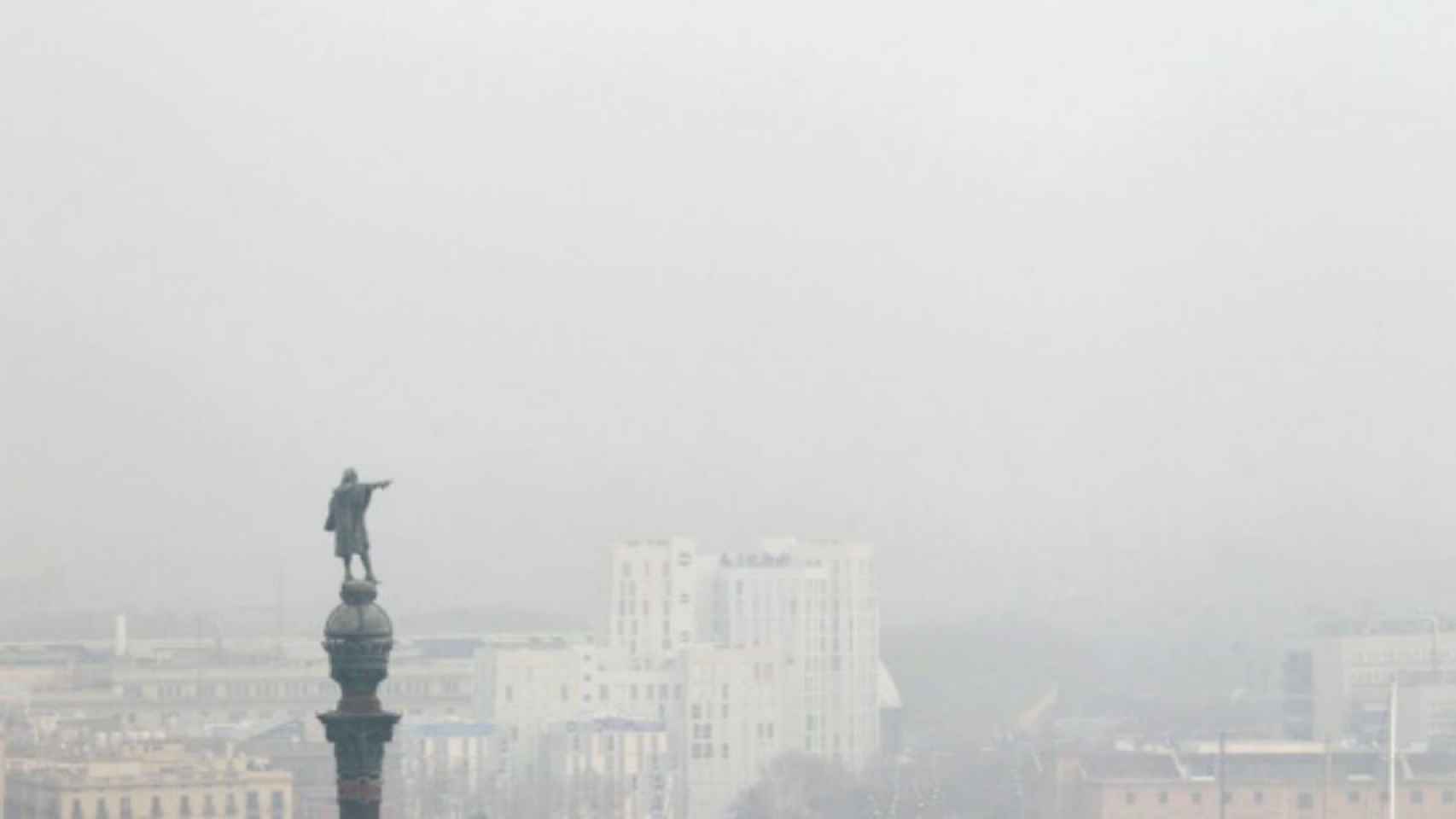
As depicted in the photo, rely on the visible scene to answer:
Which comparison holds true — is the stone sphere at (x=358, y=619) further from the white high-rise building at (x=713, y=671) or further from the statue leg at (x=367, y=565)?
the white high-rise building at (x=713, y=671)

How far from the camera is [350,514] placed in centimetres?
2133

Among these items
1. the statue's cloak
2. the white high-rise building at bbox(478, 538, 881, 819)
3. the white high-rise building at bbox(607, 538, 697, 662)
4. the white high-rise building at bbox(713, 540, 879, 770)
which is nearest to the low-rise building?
the white high-rise building at bbox(478, 538, 881, 819)

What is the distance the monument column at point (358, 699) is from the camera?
20.6 metres

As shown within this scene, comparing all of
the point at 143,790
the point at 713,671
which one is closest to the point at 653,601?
the point at 713,671

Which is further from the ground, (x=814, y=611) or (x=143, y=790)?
(x=814, y=611)

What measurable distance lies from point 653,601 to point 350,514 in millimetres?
102407

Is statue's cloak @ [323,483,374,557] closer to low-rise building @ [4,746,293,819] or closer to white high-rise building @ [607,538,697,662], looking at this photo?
low-rise building @ [4,746,293,819]

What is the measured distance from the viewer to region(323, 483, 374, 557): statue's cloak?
69.7ft

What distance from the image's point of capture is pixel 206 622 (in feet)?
320

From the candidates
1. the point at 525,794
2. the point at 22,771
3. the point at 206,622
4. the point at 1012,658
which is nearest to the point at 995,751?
the point at 1012,658

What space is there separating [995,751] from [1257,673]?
1471cm

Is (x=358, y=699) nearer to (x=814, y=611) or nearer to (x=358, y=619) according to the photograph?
(x=358, y=619)

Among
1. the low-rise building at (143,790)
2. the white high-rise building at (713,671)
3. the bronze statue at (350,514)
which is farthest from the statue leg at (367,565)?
the white high-rise building at (713,671)

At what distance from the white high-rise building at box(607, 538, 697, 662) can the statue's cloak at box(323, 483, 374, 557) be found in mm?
99500
